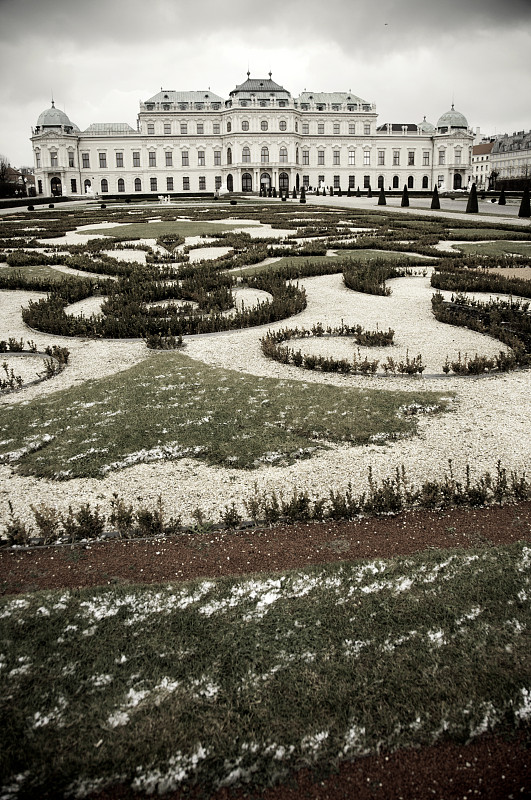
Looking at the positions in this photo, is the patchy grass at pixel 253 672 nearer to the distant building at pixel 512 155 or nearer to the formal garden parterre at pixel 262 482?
the formal garden parterre at pixel 262 482

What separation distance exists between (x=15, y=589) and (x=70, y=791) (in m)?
1.44

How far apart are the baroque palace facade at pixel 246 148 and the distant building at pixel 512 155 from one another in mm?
32363

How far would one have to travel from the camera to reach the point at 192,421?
5543mm

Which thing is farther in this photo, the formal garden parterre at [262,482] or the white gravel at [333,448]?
the white gravel at [333,448]

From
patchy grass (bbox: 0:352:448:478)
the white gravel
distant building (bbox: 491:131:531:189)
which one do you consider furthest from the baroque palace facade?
patchy grass (bbox: 0:352:448:478)

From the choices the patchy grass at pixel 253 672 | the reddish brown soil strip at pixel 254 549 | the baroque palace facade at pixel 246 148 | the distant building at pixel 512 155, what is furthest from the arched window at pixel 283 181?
the patchy grass at pixel 253 672

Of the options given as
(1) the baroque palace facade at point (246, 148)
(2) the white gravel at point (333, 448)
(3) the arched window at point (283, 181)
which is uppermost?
(1) the baroque palace facade at point (246, 148)

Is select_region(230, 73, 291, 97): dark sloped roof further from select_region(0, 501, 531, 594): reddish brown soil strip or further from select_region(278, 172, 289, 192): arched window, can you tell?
select_region(0, 501, 531, 594): reddish brown soil strip

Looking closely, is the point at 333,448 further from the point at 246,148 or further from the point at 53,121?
the point at 53,121

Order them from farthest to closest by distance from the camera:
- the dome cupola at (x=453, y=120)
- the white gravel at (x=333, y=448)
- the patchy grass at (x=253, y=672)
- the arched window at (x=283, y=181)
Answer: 1. the dome cupola at (x=453, y=120)
2. the arched window at (x=283, y=181)
3. the white gravel at (x=333, y=448)
4. the patchy grass at (x=253, y=672)

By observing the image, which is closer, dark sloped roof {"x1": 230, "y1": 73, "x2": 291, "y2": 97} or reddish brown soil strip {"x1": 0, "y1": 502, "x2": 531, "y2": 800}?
reddish brown soil strip {"x1": 0, "y1": 502, "x2": 531, "y2": 800}

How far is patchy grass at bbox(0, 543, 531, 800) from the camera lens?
2.24 metres

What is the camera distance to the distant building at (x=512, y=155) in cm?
11138

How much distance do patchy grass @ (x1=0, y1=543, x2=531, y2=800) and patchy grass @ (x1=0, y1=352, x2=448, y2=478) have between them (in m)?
1.84
